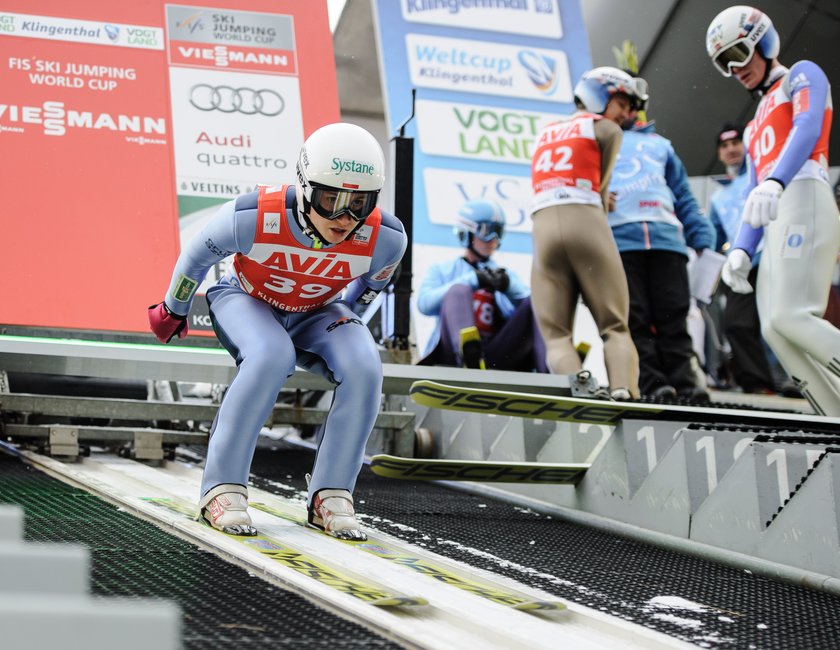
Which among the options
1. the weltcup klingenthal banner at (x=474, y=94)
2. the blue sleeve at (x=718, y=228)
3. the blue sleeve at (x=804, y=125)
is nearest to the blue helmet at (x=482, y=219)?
the weltcup klingenthal banner at (x=474, y=94)

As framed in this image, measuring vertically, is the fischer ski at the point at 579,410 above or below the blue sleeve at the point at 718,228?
below

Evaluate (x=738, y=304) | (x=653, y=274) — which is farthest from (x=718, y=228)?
(x=653, y=274)

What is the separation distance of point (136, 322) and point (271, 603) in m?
3.40

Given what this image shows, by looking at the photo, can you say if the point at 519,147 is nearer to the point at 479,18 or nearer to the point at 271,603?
the point at 479,18

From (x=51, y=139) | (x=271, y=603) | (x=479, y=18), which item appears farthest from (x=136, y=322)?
(x=479, y=18)

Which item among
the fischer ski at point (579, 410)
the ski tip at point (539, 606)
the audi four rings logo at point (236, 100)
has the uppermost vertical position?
the audi four rings logo at point (236, 100)

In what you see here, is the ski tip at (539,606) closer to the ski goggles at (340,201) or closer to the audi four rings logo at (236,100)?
the ski goggles at (340,201)

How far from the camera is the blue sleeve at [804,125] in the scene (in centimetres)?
434

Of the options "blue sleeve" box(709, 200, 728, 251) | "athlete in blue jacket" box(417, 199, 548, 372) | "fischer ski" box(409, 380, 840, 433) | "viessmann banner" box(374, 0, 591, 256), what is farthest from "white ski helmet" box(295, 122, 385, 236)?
"blue sleeve" box(709, 200, 728, 251)

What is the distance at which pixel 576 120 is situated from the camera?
511 centimetres

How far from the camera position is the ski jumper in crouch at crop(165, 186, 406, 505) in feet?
10.2

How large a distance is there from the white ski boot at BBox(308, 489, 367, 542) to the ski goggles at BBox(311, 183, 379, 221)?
0.80 metres

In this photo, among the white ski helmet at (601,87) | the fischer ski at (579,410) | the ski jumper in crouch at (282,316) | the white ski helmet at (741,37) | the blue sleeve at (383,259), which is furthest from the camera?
the white ski helmet at (601,87)

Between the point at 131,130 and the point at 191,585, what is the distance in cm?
384
